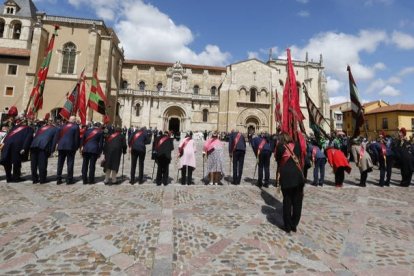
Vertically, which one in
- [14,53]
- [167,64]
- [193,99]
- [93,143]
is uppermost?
[167,64]

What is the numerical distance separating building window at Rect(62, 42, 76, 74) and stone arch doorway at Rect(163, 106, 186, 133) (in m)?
13.3

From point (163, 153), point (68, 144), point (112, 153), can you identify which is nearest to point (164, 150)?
point (163, 153)

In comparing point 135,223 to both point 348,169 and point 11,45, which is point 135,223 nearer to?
point 348,169

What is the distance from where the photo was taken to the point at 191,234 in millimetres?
3973

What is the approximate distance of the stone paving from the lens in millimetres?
3047

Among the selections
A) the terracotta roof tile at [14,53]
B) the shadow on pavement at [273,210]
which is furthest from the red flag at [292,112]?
the terracotta roof tile at [14,53]

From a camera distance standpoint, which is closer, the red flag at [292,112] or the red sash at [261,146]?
the red flag at [292,112]

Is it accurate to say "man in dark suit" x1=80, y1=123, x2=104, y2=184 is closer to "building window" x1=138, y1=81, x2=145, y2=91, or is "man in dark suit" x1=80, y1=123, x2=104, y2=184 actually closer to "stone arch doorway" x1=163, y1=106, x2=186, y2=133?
"stone arch doorway" x1=163, y1=106, x2=186, y2=133

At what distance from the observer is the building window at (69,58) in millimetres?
29203

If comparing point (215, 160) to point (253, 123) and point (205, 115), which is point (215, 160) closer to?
point (205, 115)

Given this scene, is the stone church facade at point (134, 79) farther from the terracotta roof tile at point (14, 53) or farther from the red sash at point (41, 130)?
the red sash at point (41, 130)

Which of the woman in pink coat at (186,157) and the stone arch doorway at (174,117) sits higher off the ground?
the stone arch doorway at (174,117)

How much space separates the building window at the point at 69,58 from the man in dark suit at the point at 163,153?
26.7 m

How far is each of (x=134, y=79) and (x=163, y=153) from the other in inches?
1453
